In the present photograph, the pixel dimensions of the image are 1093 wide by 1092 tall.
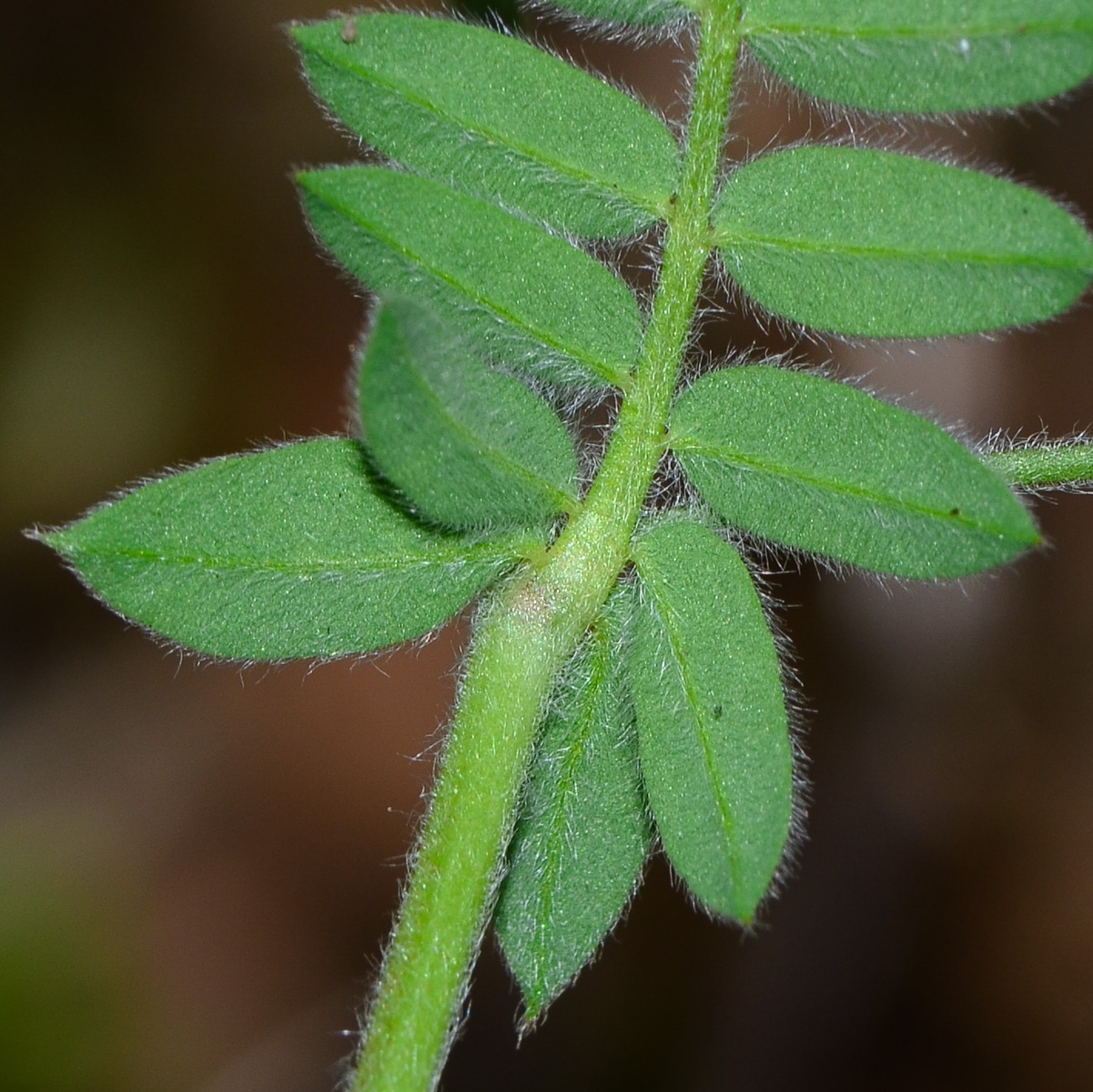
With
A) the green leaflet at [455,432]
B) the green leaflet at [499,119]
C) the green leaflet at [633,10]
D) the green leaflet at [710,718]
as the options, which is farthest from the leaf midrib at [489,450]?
the green leaflet at [633,10]

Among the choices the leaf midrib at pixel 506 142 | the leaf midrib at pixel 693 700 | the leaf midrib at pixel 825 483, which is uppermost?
the leaf midrib at pixel 506 142

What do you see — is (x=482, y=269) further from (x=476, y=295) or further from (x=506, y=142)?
(x=506, y=142)

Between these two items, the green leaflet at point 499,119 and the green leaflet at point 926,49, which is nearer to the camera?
the green leaflet at point 926,49

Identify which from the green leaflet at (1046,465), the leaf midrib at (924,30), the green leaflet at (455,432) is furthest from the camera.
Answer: the green leaflet at (1046,465)

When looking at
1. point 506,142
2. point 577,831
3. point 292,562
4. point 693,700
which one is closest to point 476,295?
point 506,142

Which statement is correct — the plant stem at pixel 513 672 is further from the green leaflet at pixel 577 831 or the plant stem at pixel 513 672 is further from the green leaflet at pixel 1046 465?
the green leaflet at pixel 1046 465

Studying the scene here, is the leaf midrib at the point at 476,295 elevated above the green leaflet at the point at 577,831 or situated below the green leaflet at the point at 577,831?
above

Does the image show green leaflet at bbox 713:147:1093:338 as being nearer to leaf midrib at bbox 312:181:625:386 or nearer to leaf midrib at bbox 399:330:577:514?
leaf midrib at bbox 312:181:625:386

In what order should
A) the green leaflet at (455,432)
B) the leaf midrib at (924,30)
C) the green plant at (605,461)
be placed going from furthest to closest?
the green plant at (605,461), the leaf midrib at (924,30), the green leaflet at (455,432)
